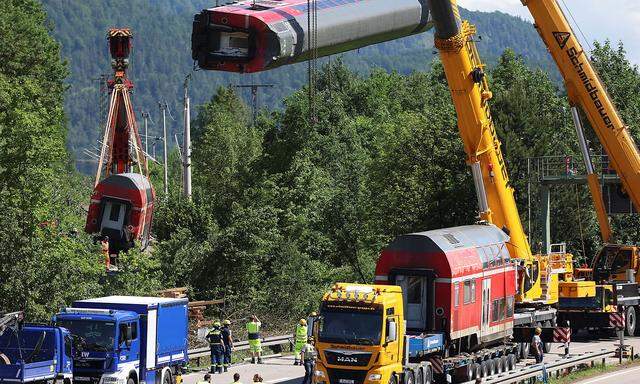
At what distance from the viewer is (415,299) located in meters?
33.8

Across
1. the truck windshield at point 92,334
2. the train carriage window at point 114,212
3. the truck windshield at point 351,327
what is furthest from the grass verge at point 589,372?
the train carriage window at point 114,212

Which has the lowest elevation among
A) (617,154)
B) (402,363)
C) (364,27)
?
(402,363)

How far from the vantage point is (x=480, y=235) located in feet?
123

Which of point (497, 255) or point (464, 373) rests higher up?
point (497, 255)

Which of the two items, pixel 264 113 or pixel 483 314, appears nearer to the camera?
pixel 483 314

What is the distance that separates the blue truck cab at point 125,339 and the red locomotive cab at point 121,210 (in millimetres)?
18581

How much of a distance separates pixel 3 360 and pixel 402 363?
9.38 metres

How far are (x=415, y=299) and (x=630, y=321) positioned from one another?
1832cm

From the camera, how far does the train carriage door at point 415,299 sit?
33.5 metres

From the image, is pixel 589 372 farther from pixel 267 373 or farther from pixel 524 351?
pixel 267 373

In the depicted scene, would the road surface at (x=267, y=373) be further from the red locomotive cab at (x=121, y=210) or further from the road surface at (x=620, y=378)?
the red locomotive cab at (x=121, y=210)

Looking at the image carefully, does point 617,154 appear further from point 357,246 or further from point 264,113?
point 264,113

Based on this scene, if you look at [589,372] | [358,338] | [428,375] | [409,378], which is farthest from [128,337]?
[589,372]

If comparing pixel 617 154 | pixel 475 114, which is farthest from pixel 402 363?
pixel 617 154
